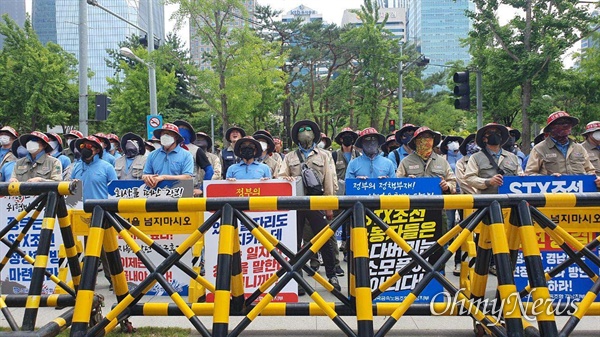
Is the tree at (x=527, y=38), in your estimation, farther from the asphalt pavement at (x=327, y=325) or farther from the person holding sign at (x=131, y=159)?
the asphalt pavement at (x=327, y=325)

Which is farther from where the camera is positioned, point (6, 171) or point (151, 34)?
point (151, 34)

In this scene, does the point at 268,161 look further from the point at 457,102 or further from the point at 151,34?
the point at 151,34

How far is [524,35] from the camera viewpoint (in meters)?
20.5

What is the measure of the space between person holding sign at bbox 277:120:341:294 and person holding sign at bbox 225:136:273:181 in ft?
1.02

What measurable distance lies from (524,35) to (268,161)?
16.1m

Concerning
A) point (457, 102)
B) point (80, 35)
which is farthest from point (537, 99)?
point (80, 35)

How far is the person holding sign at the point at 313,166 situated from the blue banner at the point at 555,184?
2202mm

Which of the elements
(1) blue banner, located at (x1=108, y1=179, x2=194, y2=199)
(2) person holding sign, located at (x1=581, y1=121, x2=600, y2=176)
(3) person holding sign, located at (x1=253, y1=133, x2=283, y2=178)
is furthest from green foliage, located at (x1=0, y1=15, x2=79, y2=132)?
(2) person holding sign, located at (x1=581, y1=121, x2=600, y2=176)

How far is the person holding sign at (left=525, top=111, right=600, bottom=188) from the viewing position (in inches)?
239

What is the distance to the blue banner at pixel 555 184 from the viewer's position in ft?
17.1

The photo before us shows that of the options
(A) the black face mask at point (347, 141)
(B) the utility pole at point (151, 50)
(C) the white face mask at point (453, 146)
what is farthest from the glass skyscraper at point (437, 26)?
(A) the black face mask at point (347, 141)

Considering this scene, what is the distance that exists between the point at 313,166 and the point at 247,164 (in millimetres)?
849

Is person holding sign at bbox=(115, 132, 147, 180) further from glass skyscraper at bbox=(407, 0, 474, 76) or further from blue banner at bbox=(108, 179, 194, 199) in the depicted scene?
glass skyscraper at bbox=(407, 0, 474, 76)

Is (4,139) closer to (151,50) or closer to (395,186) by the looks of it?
(395,186)
